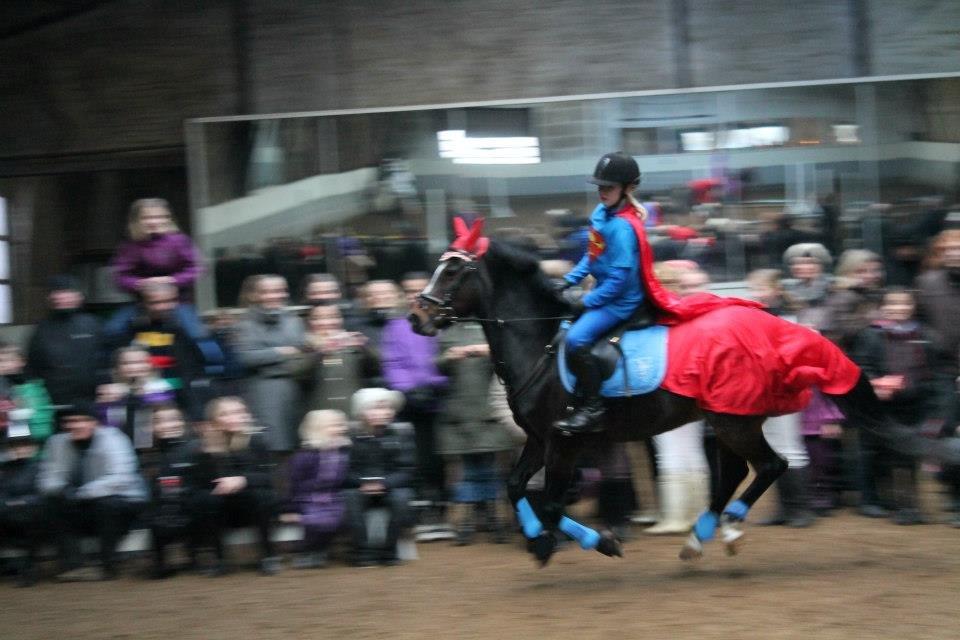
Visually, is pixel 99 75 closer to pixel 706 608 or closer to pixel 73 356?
pixel 73 356

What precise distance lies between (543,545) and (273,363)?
263cm

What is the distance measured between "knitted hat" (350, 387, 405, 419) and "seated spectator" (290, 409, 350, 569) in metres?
0.20

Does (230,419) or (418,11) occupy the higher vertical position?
(418,11)

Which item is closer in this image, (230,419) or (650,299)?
(650,299)

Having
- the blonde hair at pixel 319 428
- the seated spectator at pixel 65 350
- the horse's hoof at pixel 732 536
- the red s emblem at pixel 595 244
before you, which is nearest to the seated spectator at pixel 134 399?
the seated spectator at pixel 65 350

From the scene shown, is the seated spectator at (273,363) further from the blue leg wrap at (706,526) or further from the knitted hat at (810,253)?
the knitted hat at (810,253)

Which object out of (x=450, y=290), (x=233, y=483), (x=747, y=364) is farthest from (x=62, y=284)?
(x=747, y=364)

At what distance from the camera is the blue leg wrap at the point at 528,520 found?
7238mm

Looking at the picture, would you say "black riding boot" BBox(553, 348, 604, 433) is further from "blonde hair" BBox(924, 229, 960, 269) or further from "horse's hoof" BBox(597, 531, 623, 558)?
"blonde hair" BBox(924, 229, 960, 269)

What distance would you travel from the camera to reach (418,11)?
11680 millimetres

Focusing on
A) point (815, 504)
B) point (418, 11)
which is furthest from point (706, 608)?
point (418, 11)

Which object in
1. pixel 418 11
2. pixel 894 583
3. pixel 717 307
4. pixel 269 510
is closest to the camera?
pixel 894 583

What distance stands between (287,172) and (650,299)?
4.91 meters

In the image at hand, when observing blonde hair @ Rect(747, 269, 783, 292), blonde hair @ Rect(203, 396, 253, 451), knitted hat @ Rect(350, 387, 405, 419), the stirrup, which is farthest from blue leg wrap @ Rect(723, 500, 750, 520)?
blonde hair @ Rect(203, 396, 253, 451)
